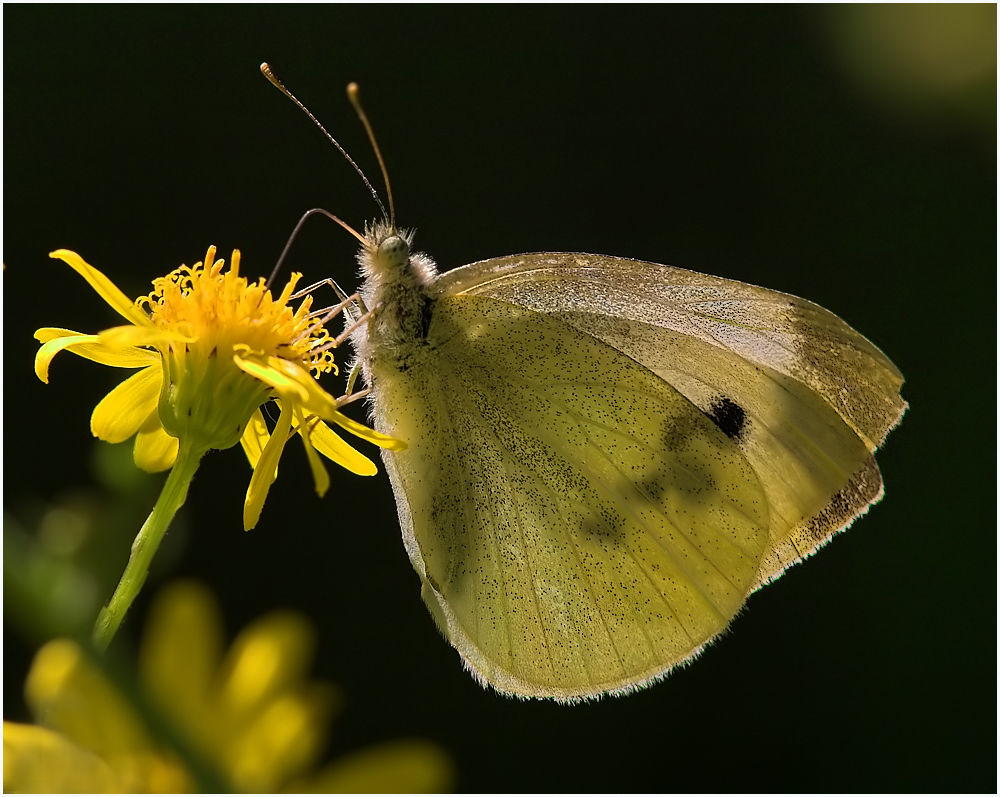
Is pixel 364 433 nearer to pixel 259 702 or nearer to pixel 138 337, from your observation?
pixel 138 337

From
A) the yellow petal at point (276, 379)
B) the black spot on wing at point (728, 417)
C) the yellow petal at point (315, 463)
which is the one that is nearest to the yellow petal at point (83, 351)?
the yellow petal at point (276, 379)

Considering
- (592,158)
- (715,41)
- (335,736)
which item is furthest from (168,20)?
(335,736)

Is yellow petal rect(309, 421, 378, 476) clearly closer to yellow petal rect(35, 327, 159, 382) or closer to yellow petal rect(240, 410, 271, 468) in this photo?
yellow petal rect(240, 410, 271, 468)

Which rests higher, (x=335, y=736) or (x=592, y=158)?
(x=592, y=158)

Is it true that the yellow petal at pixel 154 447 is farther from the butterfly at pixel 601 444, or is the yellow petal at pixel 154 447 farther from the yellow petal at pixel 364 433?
the butterfly at pixel 601 444

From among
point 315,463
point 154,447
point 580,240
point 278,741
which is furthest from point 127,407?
point 580,240

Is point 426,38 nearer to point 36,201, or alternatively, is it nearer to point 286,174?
point 286,174
